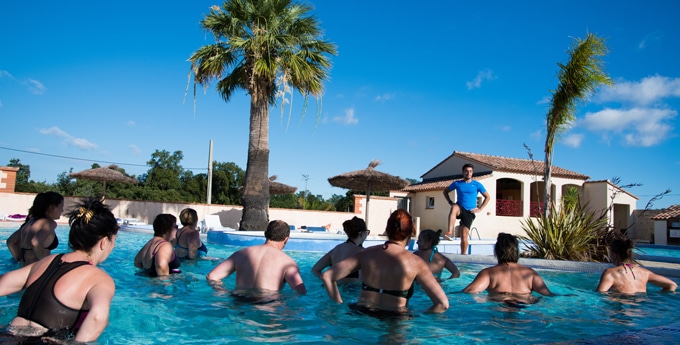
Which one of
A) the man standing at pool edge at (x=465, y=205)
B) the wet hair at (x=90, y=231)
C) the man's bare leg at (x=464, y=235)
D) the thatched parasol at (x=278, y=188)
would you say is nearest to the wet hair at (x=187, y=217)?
the wet hair at (x=90, y=231)

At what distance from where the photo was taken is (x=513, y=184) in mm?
30625

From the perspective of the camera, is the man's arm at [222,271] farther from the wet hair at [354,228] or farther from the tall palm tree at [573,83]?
the tall palm tree at [573,83]

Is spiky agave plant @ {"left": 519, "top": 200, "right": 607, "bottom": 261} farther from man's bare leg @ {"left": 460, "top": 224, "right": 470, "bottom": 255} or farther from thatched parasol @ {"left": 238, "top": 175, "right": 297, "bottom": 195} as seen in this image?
thatched parasol @ {"left": 238, "top": 175, "right": 297, "bottom": 195}

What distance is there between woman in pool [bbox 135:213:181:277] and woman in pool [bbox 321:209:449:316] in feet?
8.78

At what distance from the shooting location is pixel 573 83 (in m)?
10.2

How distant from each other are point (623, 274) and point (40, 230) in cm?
631

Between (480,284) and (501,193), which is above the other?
(501,193)

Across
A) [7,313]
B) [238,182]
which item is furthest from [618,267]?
[238,182]

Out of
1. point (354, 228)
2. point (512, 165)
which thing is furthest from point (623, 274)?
point (512, 165)

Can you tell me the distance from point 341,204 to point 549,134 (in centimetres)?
2612

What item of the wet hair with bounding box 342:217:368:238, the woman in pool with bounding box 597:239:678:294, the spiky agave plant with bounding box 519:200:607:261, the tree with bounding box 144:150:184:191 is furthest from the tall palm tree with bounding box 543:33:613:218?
the tree with bounding box 144:150:184:191

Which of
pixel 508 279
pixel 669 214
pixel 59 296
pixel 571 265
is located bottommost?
pixel 571 265

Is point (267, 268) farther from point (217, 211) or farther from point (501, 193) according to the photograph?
point (501, 193)

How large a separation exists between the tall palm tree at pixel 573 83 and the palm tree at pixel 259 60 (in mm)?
7291
